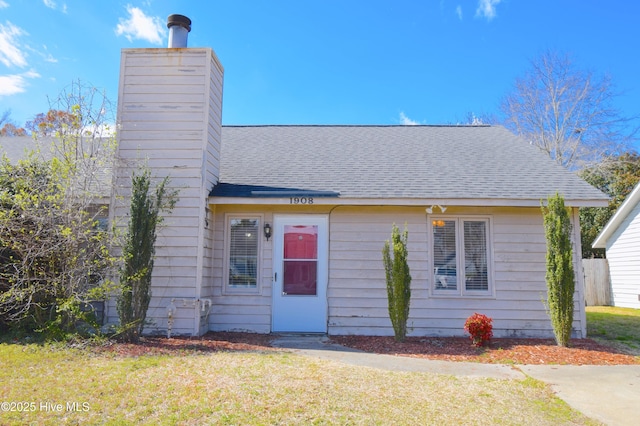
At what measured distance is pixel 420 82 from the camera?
20.2 meters

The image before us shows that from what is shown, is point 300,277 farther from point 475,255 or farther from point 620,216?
point 620,216

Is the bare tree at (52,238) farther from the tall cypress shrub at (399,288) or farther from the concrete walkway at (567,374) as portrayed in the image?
the tall cypress shrub at (399,288)

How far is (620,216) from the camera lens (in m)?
14.5

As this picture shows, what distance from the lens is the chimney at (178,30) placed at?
807cm

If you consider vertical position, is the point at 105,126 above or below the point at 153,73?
below

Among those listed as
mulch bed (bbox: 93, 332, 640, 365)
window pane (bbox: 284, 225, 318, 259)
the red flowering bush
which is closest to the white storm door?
window pane (bbox: 284, 225, 318, 259)

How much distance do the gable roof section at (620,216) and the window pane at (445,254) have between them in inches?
379

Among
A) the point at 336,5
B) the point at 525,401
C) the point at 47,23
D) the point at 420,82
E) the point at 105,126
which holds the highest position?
the point at 420,82

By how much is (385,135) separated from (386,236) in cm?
419

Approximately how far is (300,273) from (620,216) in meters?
12.7

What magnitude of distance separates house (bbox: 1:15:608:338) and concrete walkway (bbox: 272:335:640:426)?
4.76 ft

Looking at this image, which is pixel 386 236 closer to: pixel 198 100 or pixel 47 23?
pixel 198 100

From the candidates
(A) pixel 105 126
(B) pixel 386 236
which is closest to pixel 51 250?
(A) pixel 105 126

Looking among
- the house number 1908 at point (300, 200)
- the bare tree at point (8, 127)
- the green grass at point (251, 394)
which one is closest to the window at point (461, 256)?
the house number 1908 at point (300, 200)
